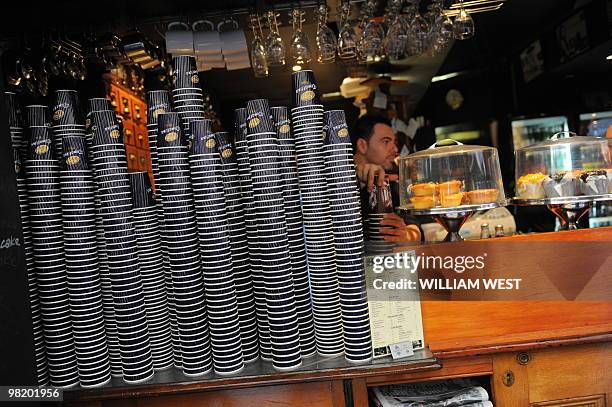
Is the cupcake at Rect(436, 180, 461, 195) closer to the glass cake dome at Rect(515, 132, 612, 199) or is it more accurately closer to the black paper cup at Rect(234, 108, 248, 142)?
the glass cake dome at Rect(515, 132, 612, 199)

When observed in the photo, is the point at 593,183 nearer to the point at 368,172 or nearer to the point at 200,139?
the point at 368,172

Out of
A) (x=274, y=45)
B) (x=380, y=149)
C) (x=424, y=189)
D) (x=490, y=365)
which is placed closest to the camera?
(x=490, y=365)

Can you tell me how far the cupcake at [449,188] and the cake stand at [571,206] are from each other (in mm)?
298

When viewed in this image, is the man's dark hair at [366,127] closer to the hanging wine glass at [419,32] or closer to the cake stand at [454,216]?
the hanging wine glass at [419,32]

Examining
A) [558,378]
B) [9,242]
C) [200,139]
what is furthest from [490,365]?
[9,242]

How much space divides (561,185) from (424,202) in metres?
0.53

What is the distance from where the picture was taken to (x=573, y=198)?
6.57 ft

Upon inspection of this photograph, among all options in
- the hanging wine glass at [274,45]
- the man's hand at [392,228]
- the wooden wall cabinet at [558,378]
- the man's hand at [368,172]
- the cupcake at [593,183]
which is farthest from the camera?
the hanging wine glass at [274,45]

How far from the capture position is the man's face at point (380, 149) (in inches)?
108

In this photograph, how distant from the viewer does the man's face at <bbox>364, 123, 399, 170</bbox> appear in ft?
9.04

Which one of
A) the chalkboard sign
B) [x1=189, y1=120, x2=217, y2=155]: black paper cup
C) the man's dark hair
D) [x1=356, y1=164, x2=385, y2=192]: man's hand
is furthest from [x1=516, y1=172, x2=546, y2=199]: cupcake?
the chalkboard sign

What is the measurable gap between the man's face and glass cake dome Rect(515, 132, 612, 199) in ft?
2.11

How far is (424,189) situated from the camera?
216cm

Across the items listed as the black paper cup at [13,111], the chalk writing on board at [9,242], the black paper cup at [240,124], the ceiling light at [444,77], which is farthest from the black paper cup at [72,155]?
the ceiling light at [444,77]
